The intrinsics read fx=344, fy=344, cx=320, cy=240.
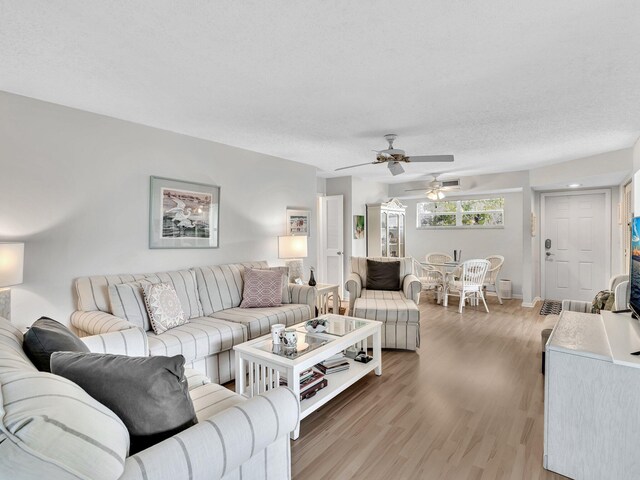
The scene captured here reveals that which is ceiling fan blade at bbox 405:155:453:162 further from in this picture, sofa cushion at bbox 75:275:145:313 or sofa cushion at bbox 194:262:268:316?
sofa cushion at bbox 75:275:145:313

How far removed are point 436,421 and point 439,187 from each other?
459 centimetres

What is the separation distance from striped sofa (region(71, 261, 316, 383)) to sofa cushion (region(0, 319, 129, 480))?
4.95ft

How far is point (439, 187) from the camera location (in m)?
6.09

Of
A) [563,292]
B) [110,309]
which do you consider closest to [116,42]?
[110,309]

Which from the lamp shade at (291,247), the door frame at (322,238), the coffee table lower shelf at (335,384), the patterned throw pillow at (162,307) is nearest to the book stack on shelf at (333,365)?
the coffee table lower shelf at (335,384)

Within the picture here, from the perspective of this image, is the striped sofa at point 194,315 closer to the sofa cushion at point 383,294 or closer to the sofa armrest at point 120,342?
the sofa armrest at point 120,342

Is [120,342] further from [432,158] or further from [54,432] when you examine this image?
[432,158]

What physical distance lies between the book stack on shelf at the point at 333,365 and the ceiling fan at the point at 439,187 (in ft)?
13.3

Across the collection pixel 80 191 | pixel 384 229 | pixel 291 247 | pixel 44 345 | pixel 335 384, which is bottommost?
pixel 335 384

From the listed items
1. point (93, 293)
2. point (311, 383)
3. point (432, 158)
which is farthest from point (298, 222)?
point (311, 383)

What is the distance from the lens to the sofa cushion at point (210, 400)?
1.52 meters

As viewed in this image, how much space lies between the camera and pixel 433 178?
20.6 ft

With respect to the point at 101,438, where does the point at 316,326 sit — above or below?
below

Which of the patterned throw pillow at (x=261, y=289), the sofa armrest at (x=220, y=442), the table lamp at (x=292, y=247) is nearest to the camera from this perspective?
the sofa armrest at (x=220, y=442)
